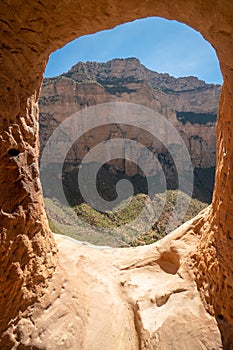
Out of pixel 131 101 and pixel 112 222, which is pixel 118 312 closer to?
pixel 112 222

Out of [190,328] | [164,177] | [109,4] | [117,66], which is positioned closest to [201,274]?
[190,328]

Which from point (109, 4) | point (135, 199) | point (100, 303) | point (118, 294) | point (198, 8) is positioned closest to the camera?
point (198, 8)

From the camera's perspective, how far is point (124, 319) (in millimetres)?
3391

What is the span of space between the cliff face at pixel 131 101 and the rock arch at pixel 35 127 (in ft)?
131

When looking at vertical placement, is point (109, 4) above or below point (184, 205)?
above

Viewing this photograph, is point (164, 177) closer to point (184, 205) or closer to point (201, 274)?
point (184, 205)

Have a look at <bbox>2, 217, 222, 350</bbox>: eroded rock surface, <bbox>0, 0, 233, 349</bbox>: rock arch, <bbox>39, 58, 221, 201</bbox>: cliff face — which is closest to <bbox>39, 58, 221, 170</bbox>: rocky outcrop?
<bbox>39, 58, 221, 201</bbox>: cliff face

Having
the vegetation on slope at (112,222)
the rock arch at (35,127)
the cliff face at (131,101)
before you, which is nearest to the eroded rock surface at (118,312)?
the rock arch at (35,127)

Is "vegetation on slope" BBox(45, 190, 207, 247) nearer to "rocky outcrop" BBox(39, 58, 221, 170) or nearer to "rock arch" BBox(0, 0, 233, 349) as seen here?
"rocky outcrop" BBox(39, 58, 221, 170)

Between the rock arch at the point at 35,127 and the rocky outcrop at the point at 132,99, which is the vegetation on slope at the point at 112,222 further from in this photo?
the rock arch at the point at 35,127

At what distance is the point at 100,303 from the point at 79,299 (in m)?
0.38

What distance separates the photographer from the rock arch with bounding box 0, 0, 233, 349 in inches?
102

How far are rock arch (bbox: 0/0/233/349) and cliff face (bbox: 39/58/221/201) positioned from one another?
39974 millimetres

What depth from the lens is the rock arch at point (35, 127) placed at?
8.54ft
